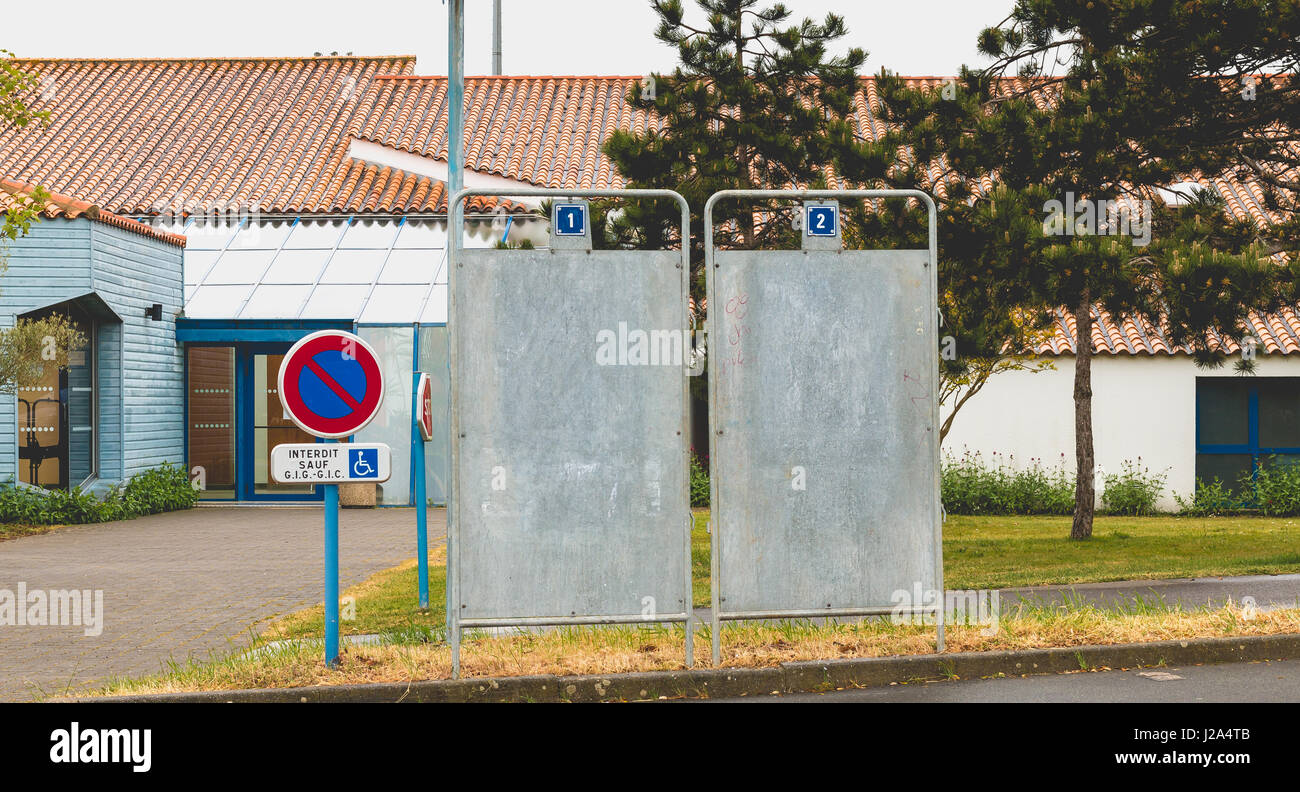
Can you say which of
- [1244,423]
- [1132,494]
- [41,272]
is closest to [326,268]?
[41,272]

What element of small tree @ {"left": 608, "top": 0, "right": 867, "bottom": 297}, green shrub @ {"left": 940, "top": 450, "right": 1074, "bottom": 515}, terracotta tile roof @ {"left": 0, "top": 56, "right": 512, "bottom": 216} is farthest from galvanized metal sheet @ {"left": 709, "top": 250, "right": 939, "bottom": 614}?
terracotta tile roof @ {"left": 0, "top": 56, "right": 512, "bottom": 216}

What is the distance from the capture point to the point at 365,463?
22.3 feet

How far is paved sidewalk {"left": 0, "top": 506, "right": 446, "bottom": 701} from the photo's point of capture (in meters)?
7.89

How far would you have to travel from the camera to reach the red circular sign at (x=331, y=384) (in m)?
6.63

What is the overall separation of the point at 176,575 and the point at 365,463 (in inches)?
244

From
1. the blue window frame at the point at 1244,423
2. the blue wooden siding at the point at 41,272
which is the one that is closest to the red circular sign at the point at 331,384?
the blue wooden siding at the point at 41,272

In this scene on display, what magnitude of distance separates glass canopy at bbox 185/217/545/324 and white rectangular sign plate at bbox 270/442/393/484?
43.6 feet

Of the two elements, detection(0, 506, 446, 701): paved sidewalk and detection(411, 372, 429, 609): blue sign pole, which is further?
detection(411, 372, 429, 609): blue sign pole

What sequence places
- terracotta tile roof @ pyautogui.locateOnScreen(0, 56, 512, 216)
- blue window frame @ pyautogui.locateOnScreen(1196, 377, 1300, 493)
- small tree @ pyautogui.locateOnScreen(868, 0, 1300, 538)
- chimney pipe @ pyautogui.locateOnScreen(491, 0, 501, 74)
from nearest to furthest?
1. small tree @ pyautogui.locateOnScreen(868, 0, 1300, 538)
2. blue window frame @ pyautogui.locateOnScreen(1196, 377, 1300, 493)
3. terracotta tile roof @ pyautogui.locateOnScreen(0, 56, 512, 216)
4. chimney pipe @ pyautogui.locateOnScreen(491, 0, 501, 74)

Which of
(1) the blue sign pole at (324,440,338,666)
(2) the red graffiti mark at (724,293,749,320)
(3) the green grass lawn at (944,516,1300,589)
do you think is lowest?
(3) the green grass lawn at (944,516,1300,589)

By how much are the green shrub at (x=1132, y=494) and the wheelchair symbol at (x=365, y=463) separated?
1624 centimetres

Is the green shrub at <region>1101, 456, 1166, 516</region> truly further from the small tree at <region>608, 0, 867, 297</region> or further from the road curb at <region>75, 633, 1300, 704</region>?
the road curb at <region>75, 633, 1300, 704</region>

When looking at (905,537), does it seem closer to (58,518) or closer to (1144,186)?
(1144,186)
